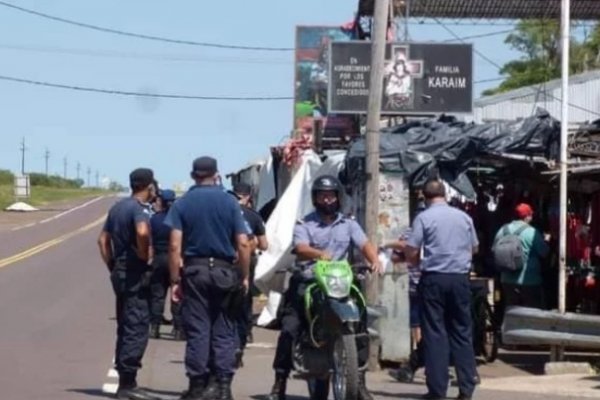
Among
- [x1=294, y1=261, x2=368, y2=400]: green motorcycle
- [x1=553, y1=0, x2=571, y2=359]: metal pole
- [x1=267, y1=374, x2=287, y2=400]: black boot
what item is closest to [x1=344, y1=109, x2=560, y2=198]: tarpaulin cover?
[x1=553, y1=0, x2=571, y2=359]: metal pole

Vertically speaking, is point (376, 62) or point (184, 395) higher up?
point (376, 62)

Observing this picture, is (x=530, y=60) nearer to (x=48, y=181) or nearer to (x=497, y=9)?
(x=497, y=9)

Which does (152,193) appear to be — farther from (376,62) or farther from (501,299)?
(501,299)

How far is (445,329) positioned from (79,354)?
17.9 feet

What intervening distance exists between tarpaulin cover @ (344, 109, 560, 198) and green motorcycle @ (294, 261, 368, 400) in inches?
190

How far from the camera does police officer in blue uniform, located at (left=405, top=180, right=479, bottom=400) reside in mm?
13078

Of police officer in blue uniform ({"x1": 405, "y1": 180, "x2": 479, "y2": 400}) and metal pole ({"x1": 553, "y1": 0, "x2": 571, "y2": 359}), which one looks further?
metal pole ({"x1": 553, "y1": 0, "x2": 571, "y2": 359})

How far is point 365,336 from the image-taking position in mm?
12031

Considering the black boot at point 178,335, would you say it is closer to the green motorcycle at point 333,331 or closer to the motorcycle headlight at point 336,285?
the green motorcycle at point 333,331

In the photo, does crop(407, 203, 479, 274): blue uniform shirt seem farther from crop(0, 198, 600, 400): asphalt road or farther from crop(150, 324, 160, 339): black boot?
crop(150, 324, 160, 339): black boot

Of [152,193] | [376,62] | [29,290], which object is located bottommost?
[29,290]

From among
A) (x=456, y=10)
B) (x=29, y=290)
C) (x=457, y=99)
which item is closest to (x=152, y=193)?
(x=457, y=99)

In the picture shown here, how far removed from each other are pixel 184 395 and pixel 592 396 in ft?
13.0

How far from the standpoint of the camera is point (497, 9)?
29.5m
